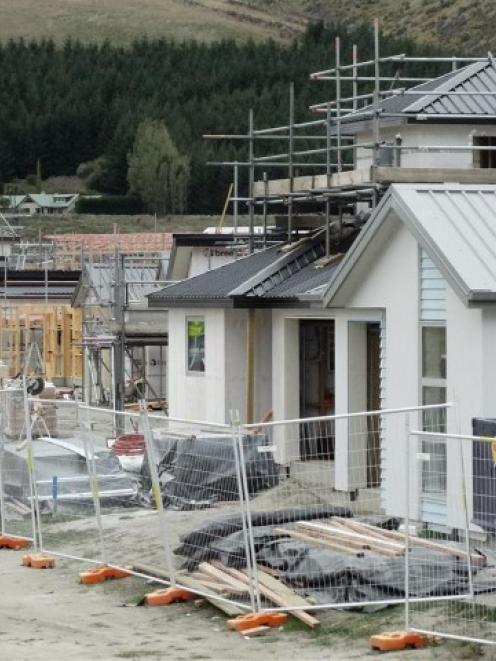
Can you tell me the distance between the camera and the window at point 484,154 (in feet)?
93.0

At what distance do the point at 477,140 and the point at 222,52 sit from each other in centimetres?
14315

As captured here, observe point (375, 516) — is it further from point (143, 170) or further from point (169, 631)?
point (143, 170)

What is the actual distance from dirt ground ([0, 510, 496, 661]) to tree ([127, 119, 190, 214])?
103227 mm

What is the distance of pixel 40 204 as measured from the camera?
121 meters

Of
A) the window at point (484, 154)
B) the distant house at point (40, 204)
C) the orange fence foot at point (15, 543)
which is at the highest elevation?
the distant house at point (40, 204)

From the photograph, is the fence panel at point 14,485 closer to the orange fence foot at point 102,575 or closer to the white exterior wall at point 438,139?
the orange fence foot at point 102,575

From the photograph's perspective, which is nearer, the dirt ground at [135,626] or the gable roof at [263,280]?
the dirt ground at [135,626]

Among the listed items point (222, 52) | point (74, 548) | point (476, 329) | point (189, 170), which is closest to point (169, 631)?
point (74, 548)

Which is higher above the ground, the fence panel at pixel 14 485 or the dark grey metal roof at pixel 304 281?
the dark grey metal roof at pixel 304 281

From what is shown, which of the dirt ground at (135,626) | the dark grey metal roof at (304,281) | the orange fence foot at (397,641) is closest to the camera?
the orange fence foot at (397,641)

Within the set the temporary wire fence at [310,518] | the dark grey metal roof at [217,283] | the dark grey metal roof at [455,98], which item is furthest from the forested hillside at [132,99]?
the temporary wire fence at [310,518]

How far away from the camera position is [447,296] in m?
20.3

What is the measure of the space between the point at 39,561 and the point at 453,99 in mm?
11769

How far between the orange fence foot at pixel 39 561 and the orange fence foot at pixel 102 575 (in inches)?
46.2
